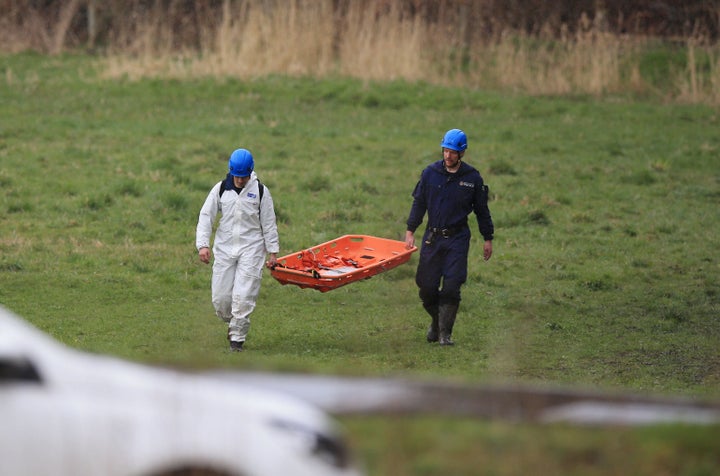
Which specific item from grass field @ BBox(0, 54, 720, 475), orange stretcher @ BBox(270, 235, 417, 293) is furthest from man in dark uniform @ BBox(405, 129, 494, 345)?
grass field @ BBox(0, 54, 720, 475)

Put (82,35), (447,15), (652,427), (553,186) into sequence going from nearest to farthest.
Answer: (652,427) < (553,186) < (447,15) < (82,35)

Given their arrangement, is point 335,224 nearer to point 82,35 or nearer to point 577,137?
point 577,137

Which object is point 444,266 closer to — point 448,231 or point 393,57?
point 448,231

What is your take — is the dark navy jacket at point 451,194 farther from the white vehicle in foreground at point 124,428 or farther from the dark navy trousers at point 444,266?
the white vehicle in foreground at point 124,428

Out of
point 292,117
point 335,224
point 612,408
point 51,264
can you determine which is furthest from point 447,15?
point 612,408

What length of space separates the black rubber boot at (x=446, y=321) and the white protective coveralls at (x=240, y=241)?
1.93 m

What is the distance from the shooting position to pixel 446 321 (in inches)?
569

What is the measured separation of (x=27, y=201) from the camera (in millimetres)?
20422

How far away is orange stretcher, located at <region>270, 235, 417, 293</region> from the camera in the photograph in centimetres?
1367

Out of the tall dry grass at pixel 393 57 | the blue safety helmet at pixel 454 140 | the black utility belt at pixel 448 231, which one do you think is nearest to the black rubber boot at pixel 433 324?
the black utility belt at pixel 448 231

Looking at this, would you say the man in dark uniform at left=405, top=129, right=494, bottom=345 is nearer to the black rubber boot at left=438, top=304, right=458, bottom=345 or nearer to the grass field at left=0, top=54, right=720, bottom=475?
the black rubber boot at left=438, top=304, right=458, bottom=345

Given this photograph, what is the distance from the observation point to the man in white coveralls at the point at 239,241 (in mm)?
13836

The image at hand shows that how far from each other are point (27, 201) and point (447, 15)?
17508 mm

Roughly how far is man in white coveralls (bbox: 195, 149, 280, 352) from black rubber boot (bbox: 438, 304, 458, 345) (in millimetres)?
1933
